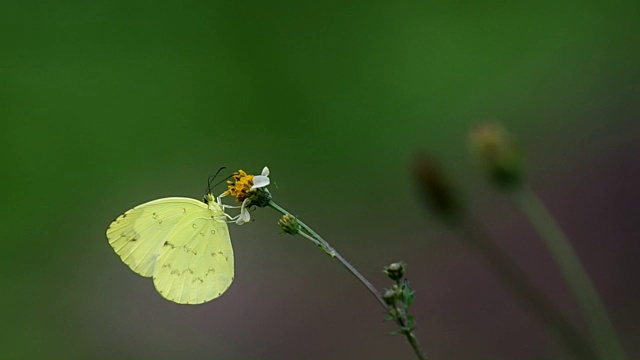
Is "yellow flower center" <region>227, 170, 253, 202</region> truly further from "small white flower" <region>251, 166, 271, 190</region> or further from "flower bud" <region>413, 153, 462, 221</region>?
"flower bud" <region>413, 153, 462, 221</region>

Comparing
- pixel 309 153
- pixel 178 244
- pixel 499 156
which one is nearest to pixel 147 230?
pixel 178 244

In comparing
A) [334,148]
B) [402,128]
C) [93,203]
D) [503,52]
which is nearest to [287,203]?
[334,148]

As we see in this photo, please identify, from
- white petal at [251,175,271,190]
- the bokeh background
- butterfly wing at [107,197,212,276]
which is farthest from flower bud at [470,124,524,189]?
the bokeh background

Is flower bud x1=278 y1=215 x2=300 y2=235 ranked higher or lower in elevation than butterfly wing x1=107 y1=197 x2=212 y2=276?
lower

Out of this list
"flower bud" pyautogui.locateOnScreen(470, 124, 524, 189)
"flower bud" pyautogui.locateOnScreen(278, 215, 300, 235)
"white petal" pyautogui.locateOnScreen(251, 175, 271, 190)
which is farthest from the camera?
"flower bud" pyautogui.locateOnScreen(470, 124, 524, 189)

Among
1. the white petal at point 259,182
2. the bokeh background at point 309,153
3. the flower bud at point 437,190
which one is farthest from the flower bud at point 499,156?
the bokeh background at point 309,153

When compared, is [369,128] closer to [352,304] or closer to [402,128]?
[402,128]
